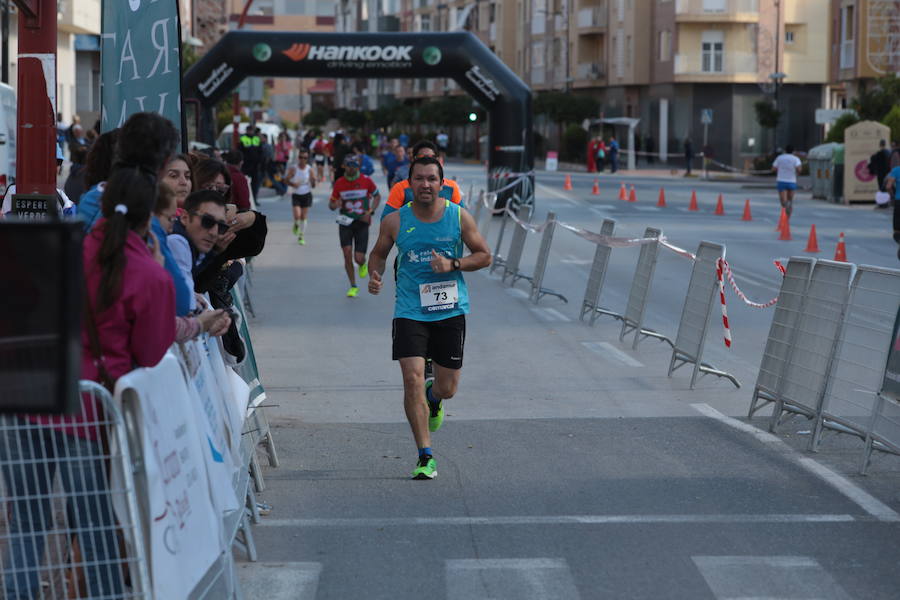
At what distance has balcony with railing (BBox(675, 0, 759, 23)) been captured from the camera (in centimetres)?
7625

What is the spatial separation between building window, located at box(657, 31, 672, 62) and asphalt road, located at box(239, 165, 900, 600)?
209 feet

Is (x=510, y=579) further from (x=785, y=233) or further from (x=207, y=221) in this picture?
(x=785, y=233)

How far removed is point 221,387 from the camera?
6.57 m

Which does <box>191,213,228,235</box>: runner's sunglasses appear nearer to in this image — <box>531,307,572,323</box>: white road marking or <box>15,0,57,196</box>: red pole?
<box>15,0,57,196</box>: red pole

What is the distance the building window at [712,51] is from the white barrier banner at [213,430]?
72.0 meters

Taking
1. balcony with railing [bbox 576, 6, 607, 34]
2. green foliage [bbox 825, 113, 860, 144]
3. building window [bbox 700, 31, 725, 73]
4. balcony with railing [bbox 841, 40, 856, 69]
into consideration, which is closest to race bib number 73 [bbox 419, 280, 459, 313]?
green foliage [bbox 825, 113, 860, 144]

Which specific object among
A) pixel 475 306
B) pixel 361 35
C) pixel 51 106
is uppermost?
pixel 361 35

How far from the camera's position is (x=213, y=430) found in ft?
19.2

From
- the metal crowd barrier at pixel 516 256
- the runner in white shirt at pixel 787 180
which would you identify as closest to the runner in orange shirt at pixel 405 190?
the metal crowd barrier at pixel 516 256

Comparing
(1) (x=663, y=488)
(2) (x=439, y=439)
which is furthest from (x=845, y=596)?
(2) (x=439, y=439)

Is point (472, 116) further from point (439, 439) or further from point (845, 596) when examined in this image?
point (845, 596)

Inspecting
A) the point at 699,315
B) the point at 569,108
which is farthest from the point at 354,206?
the point at 569,108

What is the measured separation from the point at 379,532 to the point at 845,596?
2.20 m

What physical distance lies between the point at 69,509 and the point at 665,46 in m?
76.0
